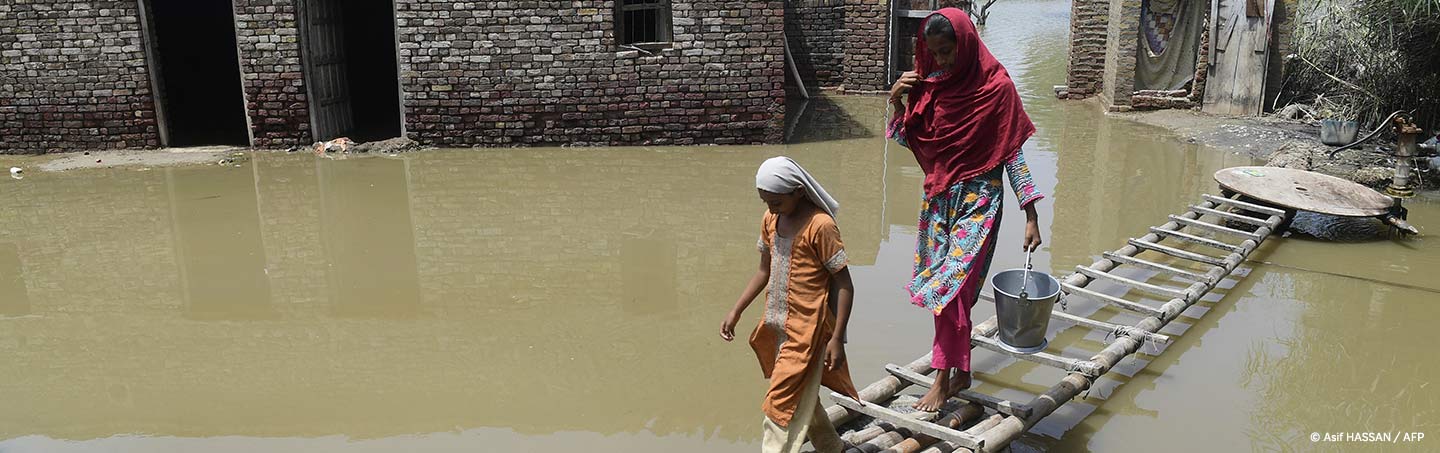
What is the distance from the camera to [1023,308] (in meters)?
3.73

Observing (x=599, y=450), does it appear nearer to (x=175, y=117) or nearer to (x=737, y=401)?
(x=737, y=401)

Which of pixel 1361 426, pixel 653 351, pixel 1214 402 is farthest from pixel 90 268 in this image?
pixel 1361 426

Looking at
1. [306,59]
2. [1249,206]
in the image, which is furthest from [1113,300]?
[306,59]

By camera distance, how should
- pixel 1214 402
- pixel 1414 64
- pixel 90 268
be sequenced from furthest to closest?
1. pixel 1414 64
2. pixel 90 268
3. pixel 1214 402

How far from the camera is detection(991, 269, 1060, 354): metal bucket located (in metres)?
3.74

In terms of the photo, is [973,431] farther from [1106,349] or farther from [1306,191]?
[1306,191]

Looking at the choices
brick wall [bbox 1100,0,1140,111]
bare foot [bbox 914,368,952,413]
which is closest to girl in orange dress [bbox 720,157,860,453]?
bare foot [bbox 914,368,952,413]

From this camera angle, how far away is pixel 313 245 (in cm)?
673

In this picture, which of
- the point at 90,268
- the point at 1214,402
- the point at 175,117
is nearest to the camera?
the point at 1214,402

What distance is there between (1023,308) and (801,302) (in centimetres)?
97

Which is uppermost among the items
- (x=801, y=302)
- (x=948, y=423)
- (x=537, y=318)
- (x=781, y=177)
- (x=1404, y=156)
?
(x=781, y=177)

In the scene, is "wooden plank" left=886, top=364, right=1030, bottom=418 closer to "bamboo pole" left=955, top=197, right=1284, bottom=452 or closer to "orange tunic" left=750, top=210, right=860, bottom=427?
"bamboo pole" left=955, top=197, right=1284, bottom=452

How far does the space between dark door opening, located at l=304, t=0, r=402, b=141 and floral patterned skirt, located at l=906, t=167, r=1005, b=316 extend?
7.76m

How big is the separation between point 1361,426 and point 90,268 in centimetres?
664
